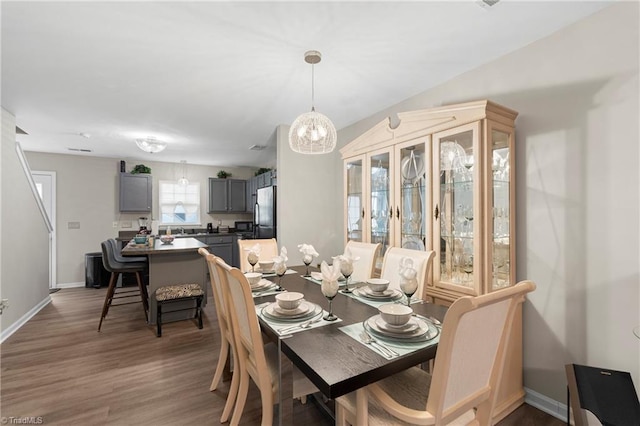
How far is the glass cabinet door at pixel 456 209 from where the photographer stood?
2048 millimetres

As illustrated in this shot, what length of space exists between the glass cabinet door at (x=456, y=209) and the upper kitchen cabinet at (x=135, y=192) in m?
5.76

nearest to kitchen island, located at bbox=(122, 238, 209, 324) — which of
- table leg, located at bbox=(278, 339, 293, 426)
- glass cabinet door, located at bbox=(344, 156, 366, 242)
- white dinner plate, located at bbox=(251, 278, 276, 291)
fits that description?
white dinner plate, located at bbox=(251, 278, 276, 291)

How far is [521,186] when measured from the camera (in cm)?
205

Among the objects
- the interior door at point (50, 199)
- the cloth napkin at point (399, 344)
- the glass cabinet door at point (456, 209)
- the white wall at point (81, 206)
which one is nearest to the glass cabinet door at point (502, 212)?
the glass cabinet door at point (456, 209)

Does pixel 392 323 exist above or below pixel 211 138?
below

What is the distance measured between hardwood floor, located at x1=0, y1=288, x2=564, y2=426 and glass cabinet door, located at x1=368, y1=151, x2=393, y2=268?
62.2 inches

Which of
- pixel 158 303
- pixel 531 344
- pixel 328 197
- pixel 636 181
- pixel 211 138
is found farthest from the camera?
pixel 211 138

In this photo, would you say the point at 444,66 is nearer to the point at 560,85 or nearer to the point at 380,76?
the point at 380,76

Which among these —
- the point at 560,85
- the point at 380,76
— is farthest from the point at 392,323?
the point at 380,76

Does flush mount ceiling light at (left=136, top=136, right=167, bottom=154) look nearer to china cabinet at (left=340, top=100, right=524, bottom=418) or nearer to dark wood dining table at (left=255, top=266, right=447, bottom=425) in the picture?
china cabinet at (left=340, top=100, right=524, bottom=418)

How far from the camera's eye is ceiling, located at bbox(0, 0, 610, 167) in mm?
1669

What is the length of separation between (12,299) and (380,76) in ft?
15.3

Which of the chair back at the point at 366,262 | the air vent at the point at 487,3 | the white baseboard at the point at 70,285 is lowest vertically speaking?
the white baseboard at the point at 70,285

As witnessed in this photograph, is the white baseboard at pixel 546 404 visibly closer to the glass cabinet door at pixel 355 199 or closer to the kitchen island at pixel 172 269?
the glass cabinet door at pixel 355 199
